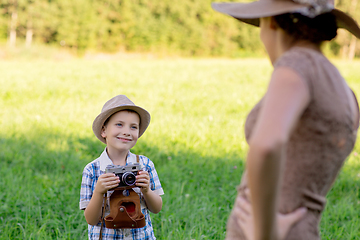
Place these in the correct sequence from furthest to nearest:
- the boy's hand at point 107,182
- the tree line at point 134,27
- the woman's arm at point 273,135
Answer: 1. the tree line at point 134,27
2. the boy's hand at point 107,182
3. the woman's arm at point 273,135

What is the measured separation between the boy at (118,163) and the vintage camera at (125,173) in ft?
0.11

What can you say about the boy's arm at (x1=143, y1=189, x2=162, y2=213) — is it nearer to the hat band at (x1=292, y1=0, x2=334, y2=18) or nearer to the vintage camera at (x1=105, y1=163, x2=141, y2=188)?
the vintage camera at (x1=105, y1=163, x2=141, y2=188)

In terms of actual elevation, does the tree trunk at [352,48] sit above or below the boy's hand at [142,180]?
above

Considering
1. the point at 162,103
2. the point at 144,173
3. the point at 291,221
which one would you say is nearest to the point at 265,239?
the point at 291,221

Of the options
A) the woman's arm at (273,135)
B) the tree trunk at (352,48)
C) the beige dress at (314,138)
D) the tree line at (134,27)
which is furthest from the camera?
the tree trunk at (352,48)

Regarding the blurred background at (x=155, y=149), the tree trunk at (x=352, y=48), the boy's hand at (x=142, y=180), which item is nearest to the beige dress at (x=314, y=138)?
the boy's hand at (x=142, y=180)

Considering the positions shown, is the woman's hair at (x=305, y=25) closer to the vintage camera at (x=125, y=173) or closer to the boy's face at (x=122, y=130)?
the vintage camera at (x=125, y=173)

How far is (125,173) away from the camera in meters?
1.94

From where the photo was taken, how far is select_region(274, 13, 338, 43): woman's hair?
1.15m

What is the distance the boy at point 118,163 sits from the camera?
2.00m

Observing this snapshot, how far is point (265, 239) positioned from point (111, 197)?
113 centimetres

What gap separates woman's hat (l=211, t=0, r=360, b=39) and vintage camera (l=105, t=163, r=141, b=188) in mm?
1016

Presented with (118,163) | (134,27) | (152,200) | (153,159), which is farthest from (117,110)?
(134,27)

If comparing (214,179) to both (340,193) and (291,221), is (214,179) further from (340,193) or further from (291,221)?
(291,221)
